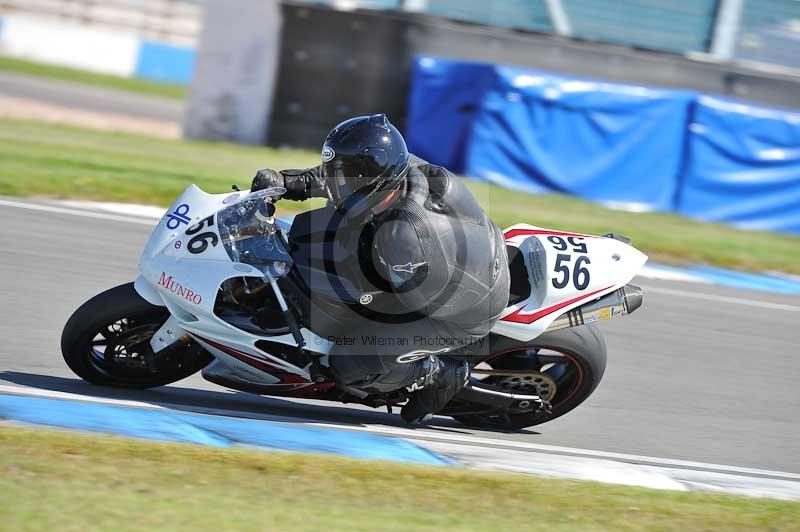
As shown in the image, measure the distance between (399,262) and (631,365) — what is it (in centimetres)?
292

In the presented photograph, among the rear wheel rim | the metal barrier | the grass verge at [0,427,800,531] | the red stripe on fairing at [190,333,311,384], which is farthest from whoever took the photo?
the metal barrier

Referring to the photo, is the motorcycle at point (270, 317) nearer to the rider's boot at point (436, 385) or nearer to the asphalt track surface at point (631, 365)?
the rider's boot at point (436, 385)

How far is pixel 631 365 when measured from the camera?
6961 millimetres

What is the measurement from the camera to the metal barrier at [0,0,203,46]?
27.2m

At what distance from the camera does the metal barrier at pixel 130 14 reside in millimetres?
27203

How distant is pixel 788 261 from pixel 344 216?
826 centimetres

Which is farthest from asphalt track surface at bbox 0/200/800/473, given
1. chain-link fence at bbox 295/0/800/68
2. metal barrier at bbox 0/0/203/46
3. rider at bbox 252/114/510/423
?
metal barrier at bbox 0/0/203/46

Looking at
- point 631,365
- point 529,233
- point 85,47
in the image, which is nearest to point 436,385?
point 529,233

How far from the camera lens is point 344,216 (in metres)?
4.73

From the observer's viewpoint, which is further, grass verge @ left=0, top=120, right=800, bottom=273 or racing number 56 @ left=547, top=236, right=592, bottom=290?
grass verge @ left=0, top=120, right=800, bottom=273

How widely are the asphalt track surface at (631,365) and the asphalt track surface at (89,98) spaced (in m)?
11.1

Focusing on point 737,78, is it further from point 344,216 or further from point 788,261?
point 344,216

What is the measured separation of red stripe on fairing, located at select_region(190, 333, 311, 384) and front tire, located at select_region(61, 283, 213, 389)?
0.19m

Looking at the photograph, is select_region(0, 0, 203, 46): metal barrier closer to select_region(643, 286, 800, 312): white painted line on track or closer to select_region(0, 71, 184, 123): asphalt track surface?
select_region(0, 71, 184, 123): asphalt track surface
